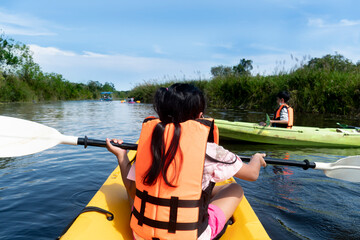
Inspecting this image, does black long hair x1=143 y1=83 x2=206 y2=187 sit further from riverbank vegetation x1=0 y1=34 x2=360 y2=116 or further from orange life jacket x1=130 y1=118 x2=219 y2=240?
riverbank vegetation x1=0 y1=34 x2=360 y2=116

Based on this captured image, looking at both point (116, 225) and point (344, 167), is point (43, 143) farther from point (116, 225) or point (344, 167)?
point (344, 167)

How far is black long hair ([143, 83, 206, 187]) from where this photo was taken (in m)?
1.29

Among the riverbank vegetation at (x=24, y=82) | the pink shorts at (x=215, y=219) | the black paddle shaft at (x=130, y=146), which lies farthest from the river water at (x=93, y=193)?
the riverbank vegetation at (x=24, y=82)

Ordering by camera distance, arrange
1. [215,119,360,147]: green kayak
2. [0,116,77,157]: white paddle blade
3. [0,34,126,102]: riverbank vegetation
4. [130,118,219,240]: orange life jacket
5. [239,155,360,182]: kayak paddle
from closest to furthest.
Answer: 1. [130,118,219,240]: orange life jacket
2. [0,116,77,157]: white paddle blade
3. [239,155,360,182]: kayak paddle
4. [215,119,360,147]: green kayak
5. [0,34,126,102]: riverbank vegetation

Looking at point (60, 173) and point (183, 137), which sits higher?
point (183, 137)

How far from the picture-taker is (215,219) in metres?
1.53

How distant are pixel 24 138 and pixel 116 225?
1169mm

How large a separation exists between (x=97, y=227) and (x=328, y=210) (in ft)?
7.87

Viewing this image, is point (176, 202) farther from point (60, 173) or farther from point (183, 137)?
point (60, 173)

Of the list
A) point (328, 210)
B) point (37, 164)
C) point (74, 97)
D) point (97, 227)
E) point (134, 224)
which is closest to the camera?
point (134, 224)

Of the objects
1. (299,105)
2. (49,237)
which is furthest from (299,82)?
(49,237)

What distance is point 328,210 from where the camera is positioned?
282cm

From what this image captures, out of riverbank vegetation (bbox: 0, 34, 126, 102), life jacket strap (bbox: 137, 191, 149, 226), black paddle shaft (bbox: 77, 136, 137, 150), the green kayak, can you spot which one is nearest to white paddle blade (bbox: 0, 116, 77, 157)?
black paddle shaft (bbox: 77, 136, 137, 150)

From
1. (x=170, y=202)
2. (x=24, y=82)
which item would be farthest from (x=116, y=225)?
(x=24, y=82)
